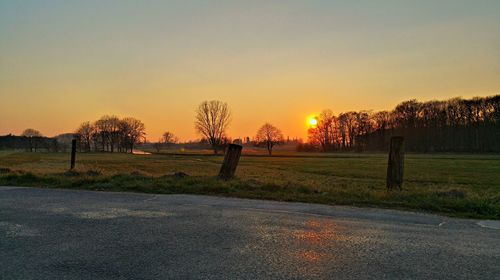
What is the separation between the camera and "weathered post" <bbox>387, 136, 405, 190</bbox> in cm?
1064

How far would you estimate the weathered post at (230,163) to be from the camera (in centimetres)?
1320

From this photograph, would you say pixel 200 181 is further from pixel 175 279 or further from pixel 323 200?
pixel 175 279

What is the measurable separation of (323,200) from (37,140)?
5237 inches

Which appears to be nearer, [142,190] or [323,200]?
[323,200]

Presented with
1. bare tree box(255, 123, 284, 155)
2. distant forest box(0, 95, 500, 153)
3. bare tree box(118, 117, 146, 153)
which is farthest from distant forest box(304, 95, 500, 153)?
bare tree box(118, 117, 146, 153)

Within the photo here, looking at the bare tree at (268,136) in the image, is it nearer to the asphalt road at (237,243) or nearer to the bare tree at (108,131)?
the bare tree at (108,131)

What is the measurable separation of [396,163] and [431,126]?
88406mm

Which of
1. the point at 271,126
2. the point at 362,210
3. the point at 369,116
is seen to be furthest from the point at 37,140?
the point at 362,210

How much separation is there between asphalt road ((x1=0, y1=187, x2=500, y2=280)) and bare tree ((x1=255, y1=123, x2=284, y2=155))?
110 metres

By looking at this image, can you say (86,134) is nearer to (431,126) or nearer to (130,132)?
(130,132)

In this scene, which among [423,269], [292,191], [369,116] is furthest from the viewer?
[369,116]

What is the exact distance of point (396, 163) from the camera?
10750 mm

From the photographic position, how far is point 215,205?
8500 millimetres

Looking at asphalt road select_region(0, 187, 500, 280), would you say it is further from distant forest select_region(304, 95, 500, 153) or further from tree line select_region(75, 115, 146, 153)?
tree line select_region(75, 115, 146, 153)
